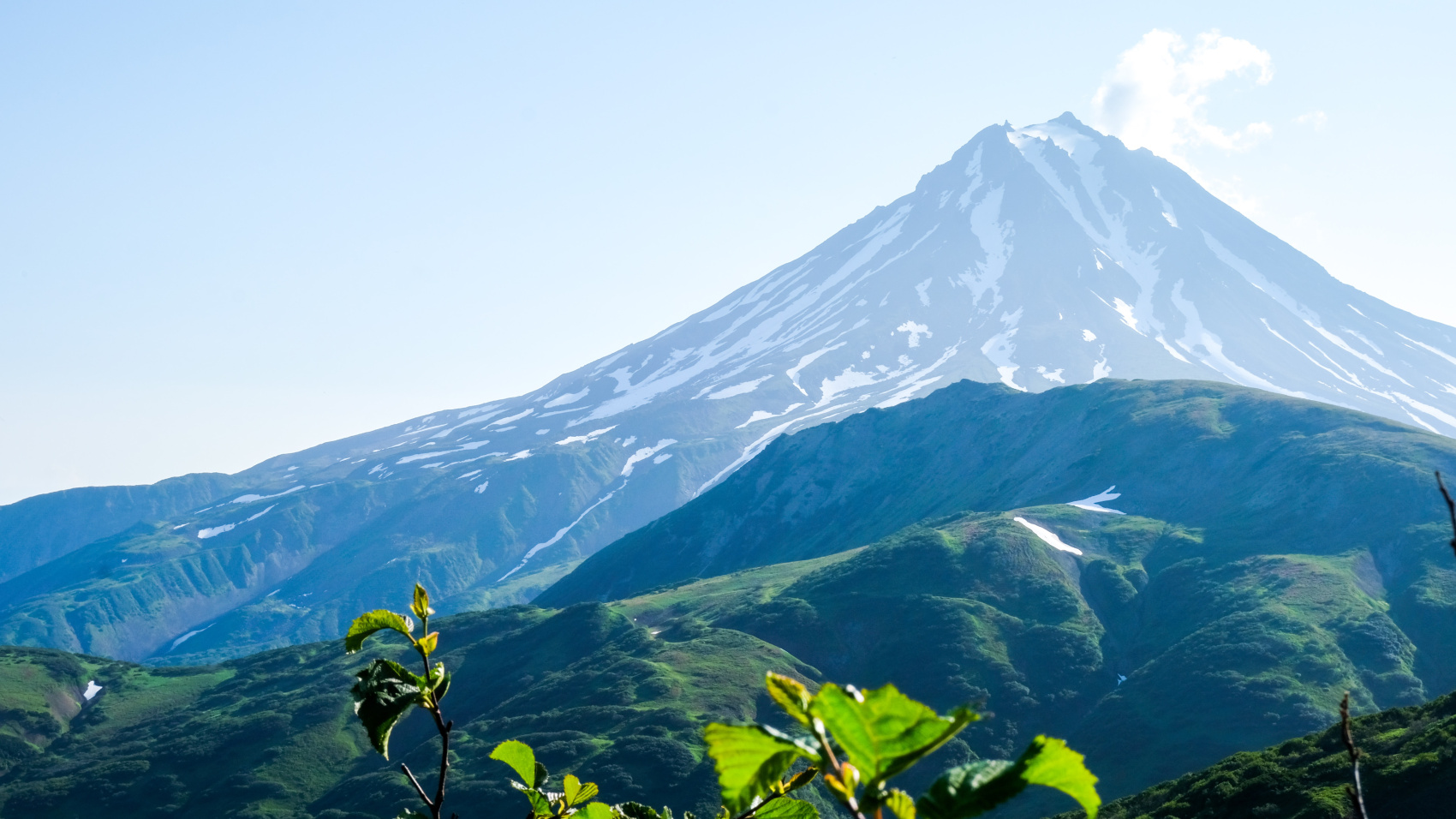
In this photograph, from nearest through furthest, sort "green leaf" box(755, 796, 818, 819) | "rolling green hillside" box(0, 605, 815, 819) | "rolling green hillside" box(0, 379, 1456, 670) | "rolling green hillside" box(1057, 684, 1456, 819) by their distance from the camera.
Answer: "green leaf" box(755, 796, 818, 819), "rolling green hillside" box(1057, 684, 1456, 819), "rolling green hillside" box(0, 605, 815, 819), "rolling green hillside" box(0, 379, 1456, 670)

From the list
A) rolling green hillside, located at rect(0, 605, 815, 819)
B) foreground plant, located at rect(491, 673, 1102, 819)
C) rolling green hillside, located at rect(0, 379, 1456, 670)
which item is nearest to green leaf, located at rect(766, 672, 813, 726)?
foreground plant, located at rect(491, 673, 1102, 819)

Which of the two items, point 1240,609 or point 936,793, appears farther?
point 1240,609

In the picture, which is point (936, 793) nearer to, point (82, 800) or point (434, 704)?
point (434, 704)

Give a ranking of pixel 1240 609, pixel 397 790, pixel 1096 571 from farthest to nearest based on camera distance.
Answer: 1. pixel 1096 571
2. pixel 1240 609
3. pixel 397 790

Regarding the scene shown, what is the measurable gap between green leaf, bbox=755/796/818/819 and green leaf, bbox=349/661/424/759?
943mm

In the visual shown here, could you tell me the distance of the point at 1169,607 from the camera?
4227 inches

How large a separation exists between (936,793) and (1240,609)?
4423 inches

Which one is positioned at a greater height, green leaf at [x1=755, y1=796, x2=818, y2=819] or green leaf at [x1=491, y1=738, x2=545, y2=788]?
green leaf at [x1=491, y1=738, x2=545, y2=788]

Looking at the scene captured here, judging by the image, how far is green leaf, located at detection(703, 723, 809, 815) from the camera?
1772 mm

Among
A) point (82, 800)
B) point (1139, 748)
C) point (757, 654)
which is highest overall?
point (82, 800)

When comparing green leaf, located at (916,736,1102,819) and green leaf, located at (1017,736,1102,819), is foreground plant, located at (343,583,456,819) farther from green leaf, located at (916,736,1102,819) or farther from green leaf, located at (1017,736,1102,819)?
green leaf, located at (1017,736,1102,819)

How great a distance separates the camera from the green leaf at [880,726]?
1.63 metres

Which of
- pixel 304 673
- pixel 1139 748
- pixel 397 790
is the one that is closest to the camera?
pixel 1139 748

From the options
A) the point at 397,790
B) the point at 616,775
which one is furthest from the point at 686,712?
the point at 397,790
